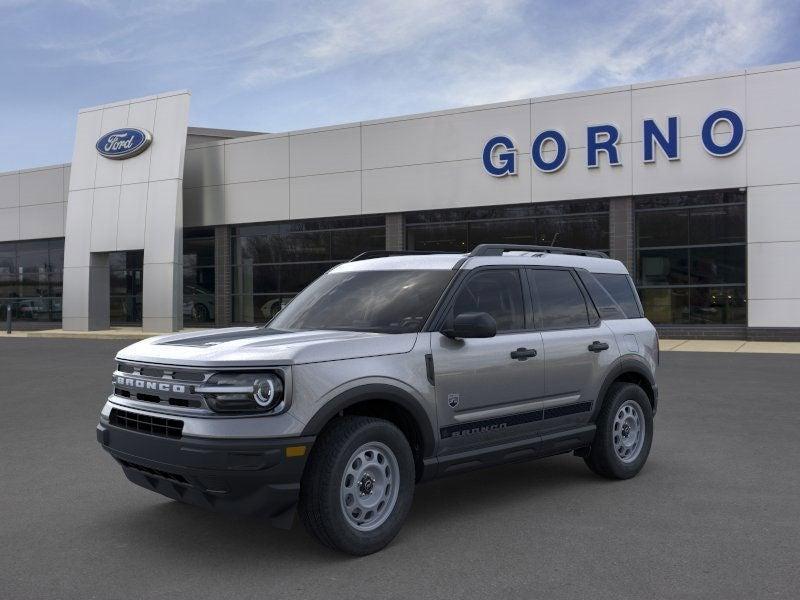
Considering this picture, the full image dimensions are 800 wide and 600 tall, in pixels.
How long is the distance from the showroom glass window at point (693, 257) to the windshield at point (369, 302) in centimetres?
1928

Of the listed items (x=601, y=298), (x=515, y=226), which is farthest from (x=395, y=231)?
(x=601, y=298)

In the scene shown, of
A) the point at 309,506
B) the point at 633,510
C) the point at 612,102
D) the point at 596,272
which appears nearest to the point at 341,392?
the point at 309,506

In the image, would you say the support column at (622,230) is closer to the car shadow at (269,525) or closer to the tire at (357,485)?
the car shadow at (269,525)

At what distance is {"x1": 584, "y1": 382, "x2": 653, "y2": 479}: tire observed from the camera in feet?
20.8

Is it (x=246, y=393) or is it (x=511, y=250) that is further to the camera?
(x=511, y=250)

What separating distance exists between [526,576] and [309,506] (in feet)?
4.13

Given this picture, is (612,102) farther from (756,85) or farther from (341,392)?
(341,392)

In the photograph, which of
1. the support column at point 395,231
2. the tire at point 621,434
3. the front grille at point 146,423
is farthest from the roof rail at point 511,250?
the support column at point 395,231

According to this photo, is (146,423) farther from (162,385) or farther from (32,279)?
(32,279)

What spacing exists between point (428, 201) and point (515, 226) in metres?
3.09

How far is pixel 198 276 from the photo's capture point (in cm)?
3209

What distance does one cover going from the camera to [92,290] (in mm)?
31469

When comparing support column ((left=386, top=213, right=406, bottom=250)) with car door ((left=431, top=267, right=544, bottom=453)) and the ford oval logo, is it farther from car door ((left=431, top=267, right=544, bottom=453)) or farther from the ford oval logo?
car door ((left=431, top=267, right=544, bottom=453))

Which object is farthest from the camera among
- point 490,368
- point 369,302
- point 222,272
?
point 222,272
